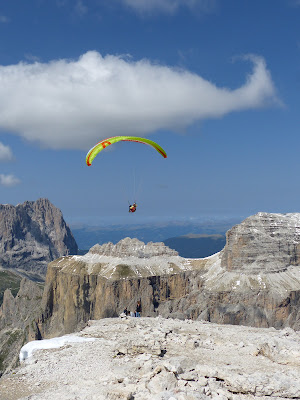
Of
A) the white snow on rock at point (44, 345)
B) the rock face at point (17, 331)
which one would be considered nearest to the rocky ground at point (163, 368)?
the white snow on rock at point (44, 345)

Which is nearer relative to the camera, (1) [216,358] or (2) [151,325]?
(1) [216,358]

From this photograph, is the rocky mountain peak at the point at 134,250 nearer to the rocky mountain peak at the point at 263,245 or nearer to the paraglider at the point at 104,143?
the rocky mountain peak at the point at 263,245

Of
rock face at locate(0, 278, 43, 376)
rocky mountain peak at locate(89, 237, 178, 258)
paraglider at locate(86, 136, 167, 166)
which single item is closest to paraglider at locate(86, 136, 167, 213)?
paraglider at locate(86, 136, 167, 166)

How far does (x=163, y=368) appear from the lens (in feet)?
78.0

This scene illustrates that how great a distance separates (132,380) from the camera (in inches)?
928

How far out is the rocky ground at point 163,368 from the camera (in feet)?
74.2

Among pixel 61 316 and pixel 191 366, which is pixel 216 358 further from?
pixel 61 316

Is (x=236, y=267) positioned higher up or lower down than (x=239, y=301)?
higher up

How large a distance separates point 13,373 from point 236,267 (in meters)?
123

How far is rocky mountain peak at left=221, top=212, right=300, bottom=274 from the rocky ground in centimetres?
11100

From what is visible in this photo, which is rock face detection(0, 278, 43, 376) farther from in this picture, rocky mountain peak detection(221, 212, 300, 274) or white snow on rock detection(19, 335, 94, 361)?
white snow on rock detection(19, 335, 94, 361)

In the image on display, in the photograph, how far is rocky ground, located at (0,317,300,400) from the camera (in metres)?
22.6

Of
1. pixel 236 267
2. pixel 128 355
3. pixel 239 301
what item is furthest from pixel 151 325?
pixel 236 267

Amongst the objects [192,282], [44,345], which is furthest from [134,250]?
[44,345]
